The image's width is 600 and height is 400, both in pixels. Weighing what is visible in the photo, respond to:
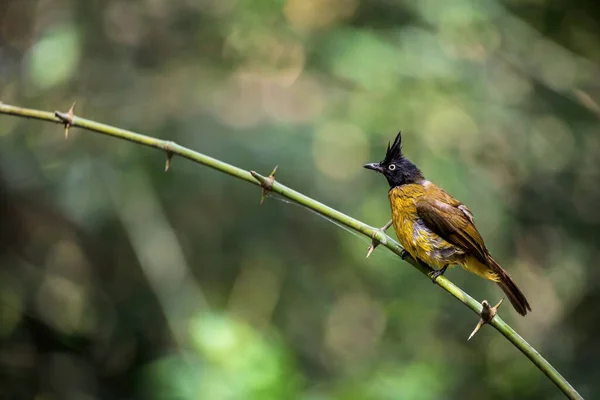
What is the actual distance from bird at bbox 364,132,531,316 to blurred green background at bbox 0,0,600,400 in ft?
6.59

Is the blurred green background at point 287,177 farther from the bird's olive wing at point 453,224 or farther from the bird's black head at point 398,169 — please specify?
the bird's olive wing at point 453,224

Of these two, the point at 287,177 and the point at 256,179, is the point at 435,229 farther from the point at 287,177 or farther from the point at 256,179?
the point at 287,177

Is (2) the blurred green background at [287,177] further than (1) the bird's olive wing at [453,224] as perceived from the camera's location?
Yes

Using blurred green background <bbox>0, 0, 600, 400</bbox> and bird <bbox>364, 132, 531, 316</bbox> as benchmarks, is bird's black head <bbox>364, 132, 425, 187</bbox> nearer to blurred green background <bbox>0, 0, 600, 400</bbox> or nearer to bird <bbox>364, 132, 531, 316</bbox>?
bird <bbox>364, 132, 531, 316</bbox>

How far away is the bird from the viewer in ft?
9.16

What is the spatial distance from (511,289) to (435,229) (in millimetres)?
382

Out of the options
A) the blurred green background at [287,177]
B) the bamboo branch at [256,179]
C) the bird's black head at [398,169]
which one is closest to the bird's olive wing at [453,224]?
the bird's black head at [398,169]

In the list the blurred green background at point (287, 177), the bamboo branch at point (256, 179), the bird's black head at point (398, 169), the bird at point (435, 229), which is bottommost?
the bamboo branch at point (256, 179)

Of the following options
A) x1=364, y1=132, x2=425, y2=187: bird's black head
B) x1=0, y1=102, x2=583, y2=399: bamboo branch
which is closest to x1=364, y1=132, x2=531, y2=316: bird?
x1=364, y1=132, x2=425, y2=187: bird's black head

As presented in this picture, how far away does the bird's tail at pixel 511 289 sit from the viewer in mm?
2645

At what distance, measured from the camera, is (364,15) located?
6070mm

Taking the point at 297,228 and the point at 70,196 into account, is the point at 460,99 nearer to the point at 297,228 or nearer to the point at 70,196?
the point at 297,228

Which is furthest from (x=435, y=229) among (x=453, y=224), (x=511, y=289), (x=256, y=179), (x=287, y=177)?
(x=287, y=177)

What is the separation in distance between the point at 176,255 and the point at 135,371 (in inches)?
54.4
